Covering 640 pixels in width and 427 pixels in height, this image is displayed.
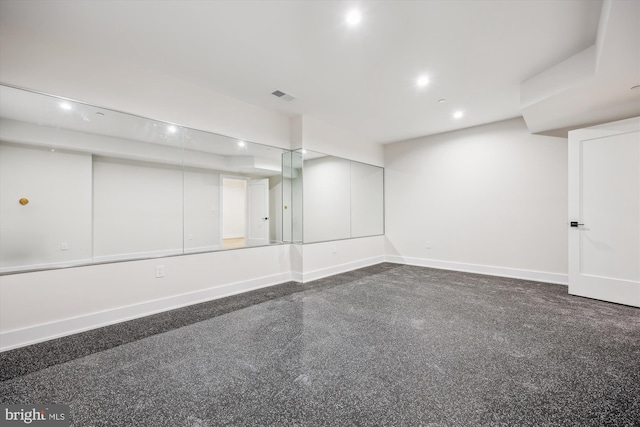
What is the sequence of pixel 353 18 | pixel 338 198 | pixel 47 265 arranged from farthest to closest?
pixel 338 198 → pixel 47 265 → pixel 353 18

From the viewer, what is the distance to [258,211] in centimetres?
422

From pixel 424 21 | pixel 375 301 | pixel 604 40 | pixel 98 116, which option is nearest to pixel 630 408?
pixel 375 301

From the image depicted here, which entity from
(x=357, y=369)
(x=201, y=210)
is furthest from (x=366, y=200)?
(x=357, y=369)

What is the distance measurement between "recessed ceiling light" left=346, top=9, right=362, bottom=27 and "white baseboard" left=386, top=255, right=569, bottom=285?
435cm

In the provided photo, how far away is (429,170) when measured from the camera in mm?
5203

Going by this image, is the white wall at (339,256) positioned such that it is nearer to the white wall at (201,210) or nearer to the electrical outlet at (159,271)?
the white wall at (201,210)

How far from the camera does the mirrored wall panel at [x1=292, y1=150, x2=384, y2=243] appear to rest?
4.34 metres

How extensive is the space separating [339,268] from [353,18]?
12.1 feet

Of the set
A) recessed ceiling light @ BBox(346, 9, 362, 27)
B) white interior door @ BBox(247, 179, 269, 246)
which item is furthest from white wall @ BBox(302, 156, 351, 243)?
recessed ceiling light @ BBox(346, 9, 362, 27)

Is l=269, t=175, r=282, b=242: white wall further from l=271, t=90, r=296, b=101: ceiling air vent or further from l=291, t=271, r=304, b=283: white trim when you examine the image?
l=271, t=90, r=296, b=101: ceiling air vent

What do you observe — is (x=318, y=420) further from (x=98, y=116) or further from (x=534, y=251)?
(x=534, y=251)

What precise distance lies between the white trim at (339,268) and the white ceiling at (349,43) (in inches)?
104

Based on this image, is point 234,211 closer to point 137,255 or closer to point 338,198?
point 137,255

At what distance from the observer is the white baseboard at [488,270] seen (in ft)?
13.0
